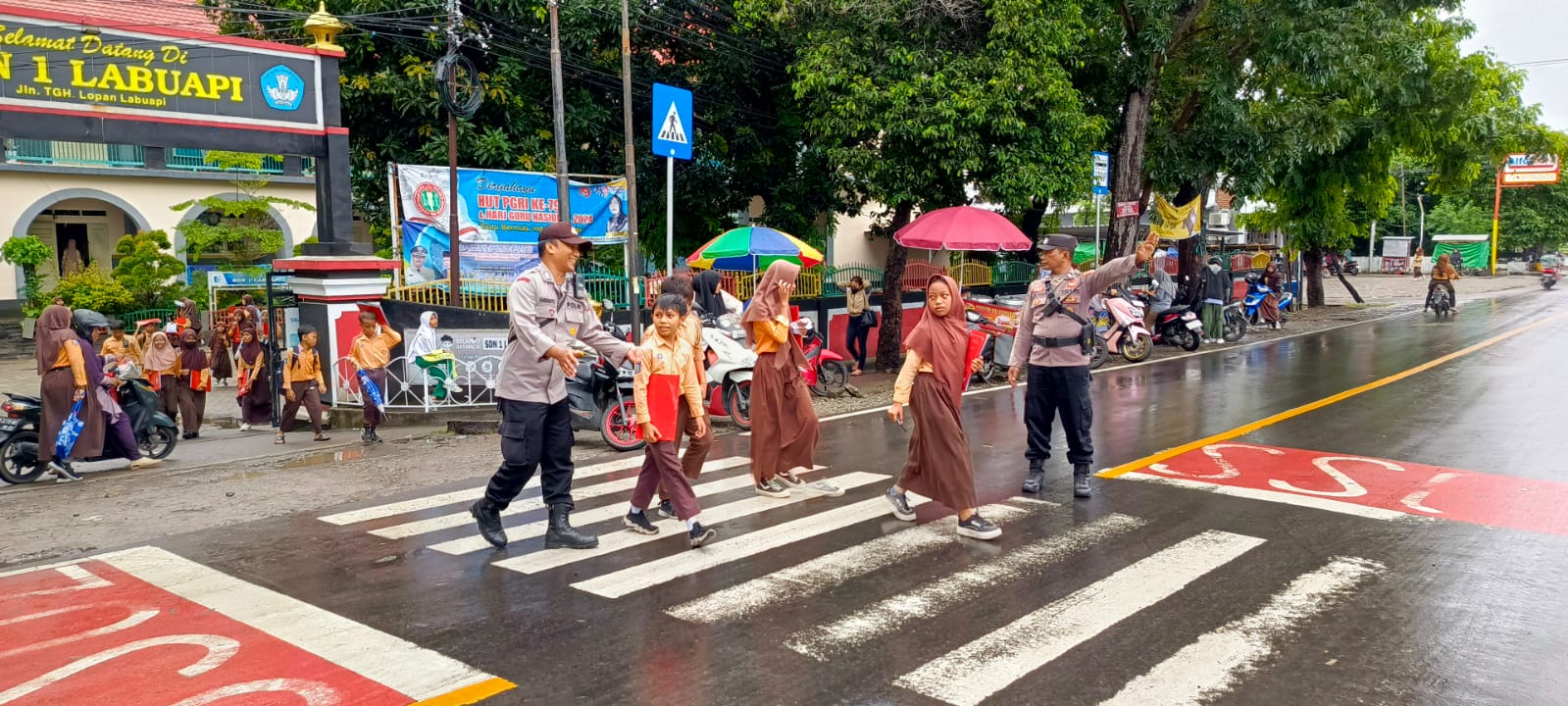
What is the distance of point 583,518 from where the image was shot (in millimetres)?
7156

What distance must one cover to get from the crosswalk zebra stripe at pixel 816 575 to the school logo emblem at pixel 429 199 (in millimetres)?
10703

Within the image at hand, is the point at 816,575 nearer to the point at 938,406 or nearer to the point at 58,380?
the point at 938,406

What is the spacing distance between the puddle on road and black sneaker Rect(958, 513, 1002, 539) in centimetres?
639

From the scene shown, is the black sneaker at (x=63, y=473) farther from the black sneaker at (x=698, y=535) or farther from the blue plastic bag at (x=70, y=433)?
the black sneaker at (x=698, y=535)

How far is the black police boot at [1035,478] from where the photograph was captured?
7.66 m

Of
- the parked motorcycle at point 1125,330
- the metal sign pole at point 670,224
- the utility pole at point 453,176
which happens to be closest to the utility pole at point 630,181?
the metal sign pole at point 670,224

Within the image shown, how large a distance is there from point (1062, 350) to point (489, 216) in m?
10.4

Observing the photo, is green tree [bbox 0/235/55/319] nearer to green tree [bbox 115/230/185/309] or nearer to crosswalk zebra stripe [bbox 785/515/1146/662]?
green tree [bbox 115/230/185/309]

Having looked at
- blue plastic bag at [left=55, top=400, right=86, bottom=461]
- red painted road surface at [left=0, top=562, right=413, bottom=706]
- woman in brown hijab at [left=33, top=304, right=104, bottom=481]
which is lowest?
red painted road surface at [left=0, top=562, right=413, bottom=706]

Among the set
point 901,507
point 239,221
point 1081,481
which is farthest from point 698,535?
point 239,221

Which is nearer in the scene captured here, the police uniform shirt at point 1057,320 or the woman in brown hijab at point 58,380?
the police uniform shirt at point 1057,320

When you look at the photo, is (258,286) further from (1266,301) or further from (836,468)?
(1266,301)

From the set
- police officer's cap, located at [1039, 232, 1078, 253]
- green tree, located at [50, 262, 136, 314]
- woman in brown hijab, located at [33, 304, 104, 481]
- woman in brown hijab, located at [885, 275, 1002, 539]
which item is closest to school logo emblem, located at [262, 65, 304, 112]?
woman in brown hijab, located at [33, 304, 104, 481]

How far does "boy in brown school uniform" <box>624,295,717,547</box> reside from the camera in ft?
20.8
